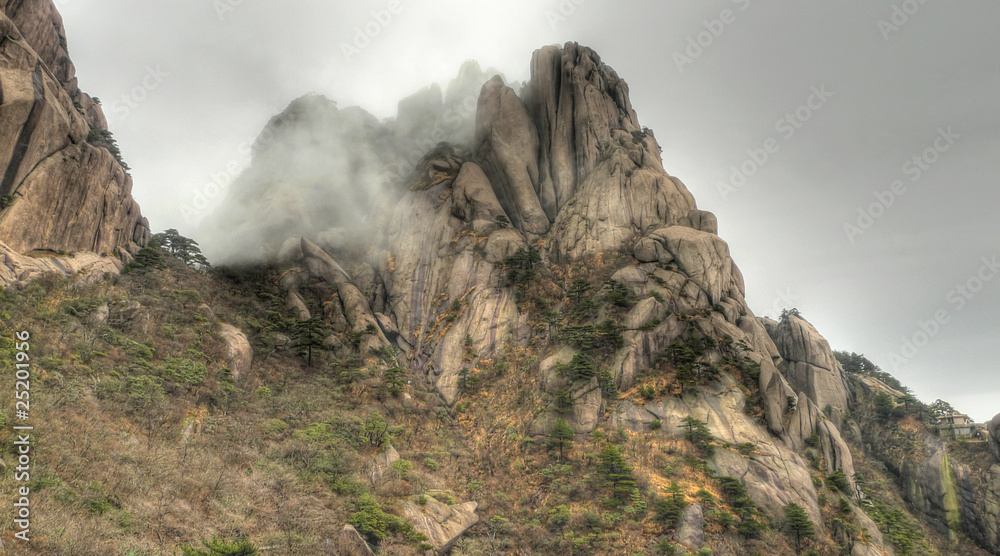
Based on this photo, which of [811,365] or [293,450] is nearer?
[293,450]

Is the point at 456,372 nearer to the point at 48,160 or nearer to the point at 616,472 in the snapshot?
the point at 616,472

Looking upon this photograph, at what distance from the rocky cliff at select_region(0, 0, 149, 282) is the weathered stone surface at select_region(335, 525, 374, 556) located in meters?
28.1

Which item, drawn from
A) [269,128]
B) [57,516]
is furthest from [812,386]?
[269,128]

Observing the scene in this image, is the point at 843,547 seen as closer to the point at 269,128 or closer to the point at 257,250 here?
the point at 257,250

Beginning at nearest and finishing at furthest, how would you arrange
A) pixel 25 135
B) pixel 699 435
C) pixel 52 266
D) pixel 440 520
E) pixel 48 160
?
pixel 440 520, pixel 25 135, pixel 52 266, pixel 48 160, pixel 699 435

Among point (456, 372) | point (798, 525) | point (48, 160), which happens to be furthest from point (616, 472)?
point (48, 160)

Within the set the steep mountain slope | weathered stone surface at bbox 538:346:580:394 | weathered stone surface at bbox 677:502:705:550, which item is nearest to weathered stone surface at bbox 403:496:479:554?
the steep mountain slope

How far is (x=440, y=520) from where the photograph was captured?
24.3 metres

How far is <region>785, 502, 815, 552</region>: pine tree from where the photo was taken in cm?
2752

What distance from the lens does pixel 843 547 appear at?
28.7m

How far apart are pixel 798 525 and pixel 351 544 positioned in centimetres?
2758

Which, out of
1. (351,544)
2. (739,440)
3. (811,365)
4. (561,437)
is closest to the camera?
(351,544)

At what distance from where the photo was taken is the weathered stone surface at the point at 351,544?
17.7 metres

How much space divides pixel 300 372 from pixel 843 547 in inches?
1699
